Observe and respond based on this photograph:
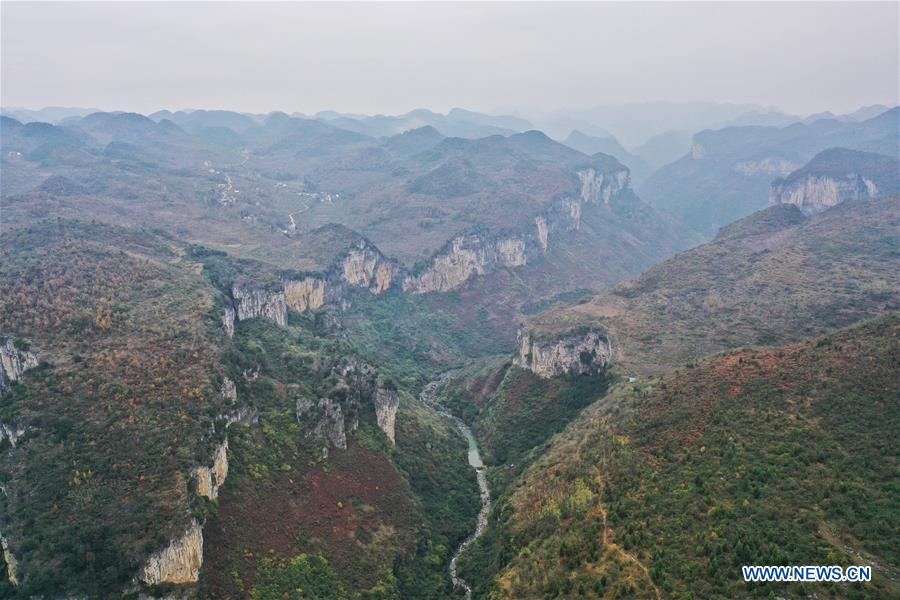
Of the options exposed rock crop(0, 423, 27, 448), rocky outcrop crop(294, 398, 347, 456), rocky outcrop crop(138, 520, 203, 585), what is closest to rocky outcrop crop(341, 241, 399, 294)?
rocky outcrop crop(294, 398, 347, 456)

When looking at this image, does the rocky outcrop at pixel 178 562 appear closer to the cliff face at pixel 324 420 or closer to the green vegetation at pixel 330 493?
the green vegetation at pixel 330 493

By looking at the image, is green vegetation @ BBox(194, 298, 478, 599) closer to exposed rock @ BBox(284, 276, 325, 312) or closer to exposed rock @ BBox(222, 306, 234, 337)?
exposed rock @ BBox(222, 306, 234, 337)

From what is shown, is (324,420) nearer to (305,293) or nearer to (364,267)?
(305,293)

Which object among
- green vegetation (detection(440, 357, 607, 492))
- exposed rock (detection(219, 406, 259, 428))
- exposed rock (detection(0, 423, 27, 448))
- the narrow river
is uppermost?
exposed rock (detection(0, 423, 27, 448))

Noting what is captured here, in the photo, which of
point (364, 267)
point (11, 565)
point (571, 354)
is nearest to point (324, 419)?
point (11, 565)

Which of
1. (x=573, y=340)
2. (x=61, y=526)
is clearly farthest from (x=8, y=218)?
(x=573, y=340)

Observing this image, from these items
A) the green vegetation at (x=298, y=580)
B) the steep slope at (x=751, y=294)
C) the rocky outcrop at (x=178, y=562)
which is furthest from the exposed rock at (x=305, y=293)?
the rocky outcrop at (x=178, y=562)

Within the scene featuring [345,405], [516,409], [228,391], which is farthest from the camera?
[516,409]
